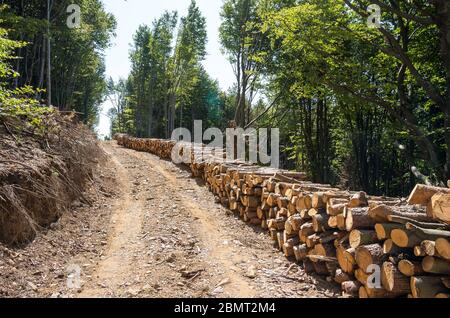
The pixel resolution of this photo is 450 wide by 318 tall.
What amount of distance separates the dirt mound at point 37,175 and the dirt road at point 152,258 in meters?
0.30

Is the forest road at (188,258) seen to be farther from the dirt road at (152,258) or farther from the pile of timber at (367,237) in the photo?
the pile of timber at (367,237)

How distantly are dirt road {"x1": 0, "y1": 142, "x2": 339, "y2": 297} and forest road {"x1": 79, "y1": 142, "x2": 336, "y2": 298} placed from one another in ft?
0.04

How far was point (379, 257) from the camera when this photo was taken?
11.9 feet

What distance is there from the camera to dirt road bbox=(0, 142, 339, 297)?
14.2 ft

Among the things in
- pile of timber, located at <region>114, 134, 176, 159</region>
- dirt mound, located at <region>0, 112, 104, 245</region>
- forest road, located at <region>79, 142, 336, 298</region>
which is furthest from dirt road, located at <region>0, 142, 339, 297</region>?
pile of timber, located at <region>114, 134, 176, 159</region>

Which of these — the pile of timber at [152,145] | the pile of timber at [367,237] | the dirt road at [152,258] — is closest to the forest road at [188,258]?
the dirt road at [152,258]

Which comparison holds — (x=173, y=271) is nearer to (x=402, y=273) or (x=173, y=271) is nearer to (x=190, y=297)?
(x=190, y=297)

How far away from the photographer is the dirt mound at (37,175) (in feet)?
16.6

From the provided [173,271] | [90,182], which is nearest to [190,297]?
[173,271]

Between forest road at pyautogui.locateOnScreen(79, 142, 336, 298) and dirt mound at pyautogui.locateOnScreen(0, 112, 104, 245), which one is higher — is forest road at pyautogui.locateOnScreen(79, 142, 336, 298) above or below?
below

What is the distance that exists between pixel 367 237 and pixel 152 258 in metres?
3.35

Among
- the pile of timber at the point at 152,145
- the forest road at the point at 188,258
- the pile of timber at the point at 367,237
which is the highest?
the pile of timber at the point at 152,145

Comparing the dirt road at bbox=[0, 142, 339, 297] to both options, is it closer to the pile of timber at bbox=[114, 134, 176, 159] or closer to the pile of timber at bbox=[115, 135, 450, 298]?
the pile of timber at bbox=[115, 135, 450, 298]

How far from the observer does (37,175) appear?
6.00m
